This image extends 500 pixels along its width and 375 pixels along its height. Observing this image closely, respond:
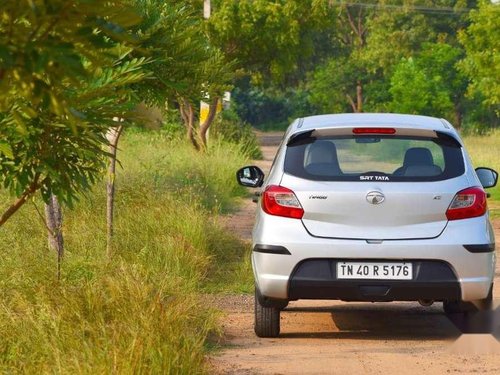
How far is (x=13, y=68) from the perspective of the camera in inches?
143

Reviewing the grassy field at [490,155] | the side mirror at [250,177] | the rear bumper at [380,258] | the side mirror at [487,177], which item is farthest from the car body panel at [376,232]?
the grassy field at [490,155]

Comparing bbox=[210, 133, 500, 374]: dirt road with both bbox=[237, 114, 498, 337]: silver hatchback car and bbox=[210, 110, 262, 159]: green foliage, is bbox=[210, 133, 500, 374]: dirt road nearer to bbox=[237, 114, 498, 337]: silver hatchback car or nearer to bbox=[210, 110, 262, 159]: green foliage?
bbox=[237, 114, 498, 337]: silver hatchback car

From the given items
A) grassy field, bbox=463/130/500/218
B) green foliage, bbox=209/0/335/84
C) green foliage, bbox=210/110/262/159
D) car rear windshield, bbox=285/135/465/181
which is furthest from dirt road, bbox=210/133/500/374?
green foliage, bbox=210/110/262/159

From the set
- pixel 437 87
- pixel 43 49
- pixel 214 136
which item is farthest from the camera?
pixel 437 87

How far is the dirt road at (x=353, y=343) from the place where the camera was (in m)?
8.39

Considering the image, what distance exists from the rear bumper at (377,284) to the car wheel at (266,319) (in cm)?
54

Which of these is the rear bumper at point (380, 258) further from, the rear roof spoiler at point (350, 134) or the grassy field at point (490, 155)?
the grassy field at point (490, 155)

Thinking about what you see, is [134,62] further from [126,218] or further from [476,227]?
[126,218]

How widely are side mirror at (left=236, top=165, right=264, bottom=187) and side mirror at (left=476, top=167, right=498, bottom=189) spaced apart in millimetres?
1659

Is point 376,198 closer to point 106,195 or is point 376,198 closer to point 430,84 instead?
point 106,195

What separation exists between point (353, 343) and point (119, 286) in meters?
1.69

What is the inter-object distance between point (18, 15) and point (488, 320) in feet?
22.5

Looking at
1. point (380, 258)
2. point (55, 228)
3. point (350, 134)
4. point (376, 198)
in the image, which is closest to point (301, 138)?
point (350, 134)

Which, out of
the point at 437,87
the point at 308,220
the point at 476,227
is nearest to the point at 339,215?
the point at 308,220
